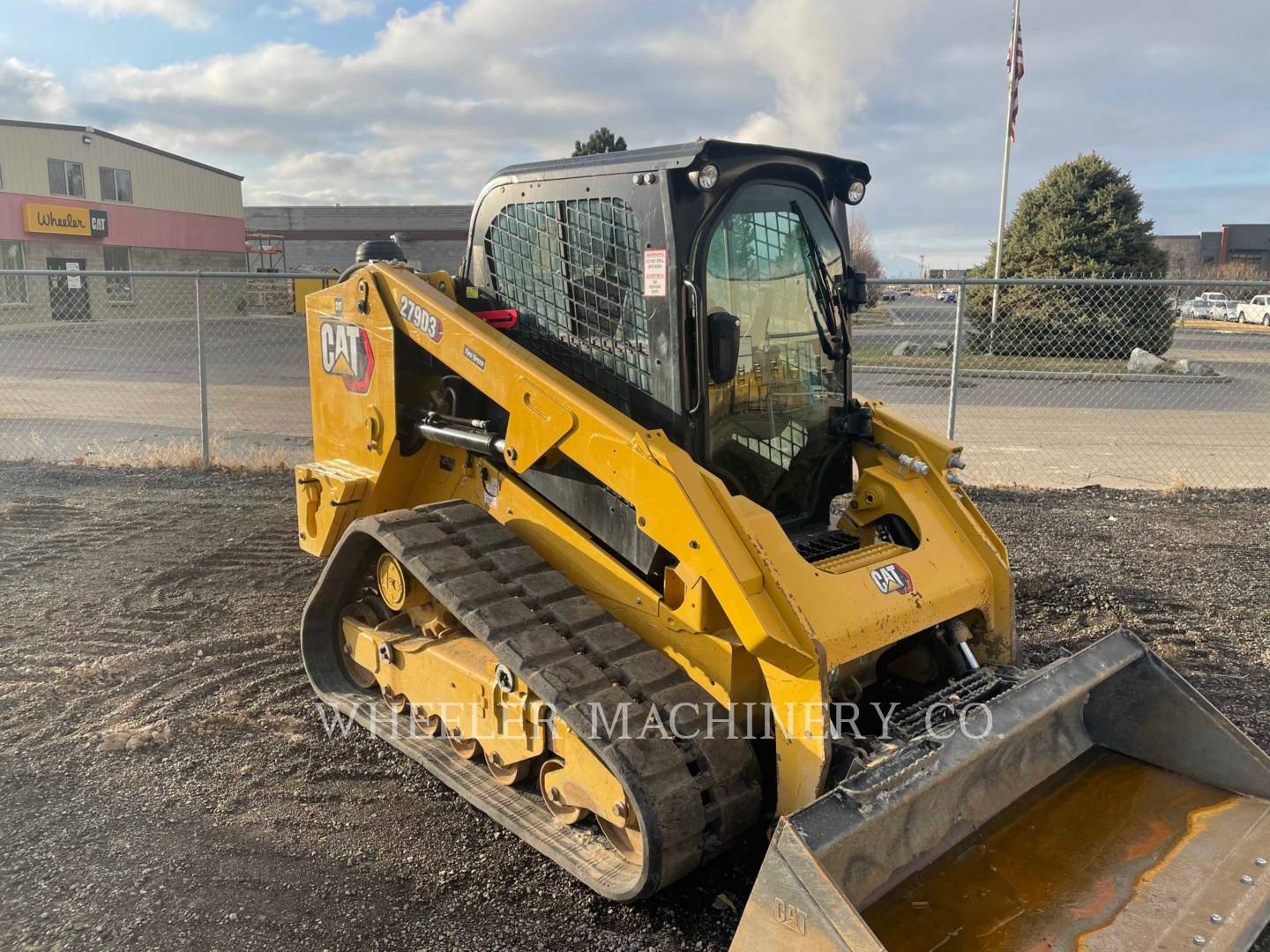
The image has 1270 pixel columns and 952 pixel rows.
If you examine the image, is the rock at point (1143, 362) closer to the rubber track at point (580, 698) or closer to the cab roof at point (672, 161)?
the cab roof at point (672, 161)

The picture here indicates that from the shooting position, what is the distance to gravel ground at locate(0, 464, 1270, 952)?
311cm

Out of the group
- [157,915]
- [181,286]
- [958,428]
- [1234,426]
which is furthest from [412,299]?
[181,286]

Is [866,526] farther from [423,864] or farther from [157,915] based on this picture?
[157,915]

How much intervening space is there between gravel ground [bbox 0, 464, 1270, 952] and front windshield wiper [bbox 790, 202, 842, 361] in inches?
81.1

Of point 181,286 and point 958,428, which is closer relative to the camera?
point 958,428

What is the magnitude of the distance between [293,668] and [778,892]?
3322mm

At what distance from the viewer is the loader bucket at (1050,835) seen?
2.56 m

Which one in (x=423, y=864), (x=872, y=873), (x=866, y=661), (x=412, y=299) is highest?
(x=412, y=299)

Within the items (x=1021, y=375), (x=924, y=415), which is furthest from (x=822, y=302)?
(x=1021, y=375)

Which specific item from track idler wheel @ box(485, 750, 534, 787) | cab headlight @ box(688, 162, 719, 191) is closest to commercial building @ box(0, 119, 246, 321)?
track idler wheel @ box(485, 750, 534, 787)

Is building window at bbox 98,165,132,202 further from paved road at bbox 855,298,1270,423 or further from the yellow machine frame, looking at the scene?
the yellow machine frame

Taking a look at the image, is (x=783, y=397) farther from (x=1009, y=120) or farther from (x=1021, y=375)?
(x=1009, y=120)

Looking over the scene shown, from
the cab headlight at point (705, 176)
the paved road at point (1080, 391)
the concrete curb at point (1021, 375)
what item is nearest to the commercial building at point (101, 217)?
the concrete curb at point (1021, 375)

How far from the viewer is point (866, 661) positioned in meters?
3.86
